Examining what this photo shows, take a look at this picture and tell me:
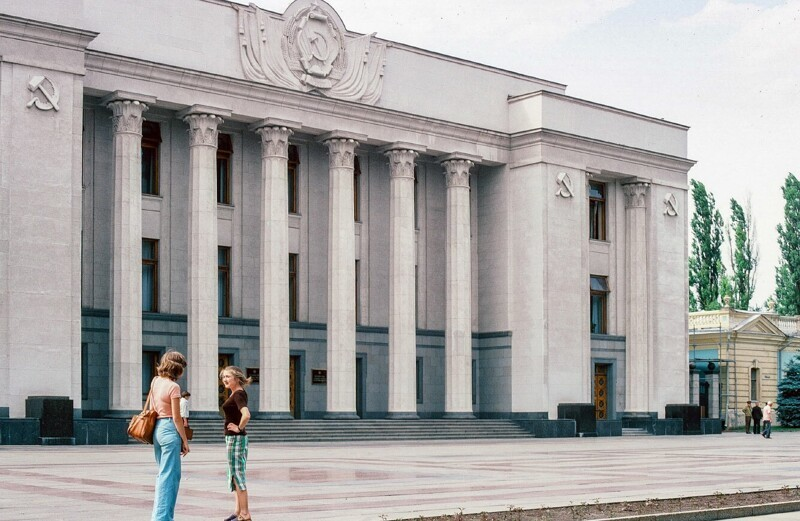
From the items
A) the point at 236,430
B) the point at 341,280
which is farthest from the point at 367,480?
the point at 341,280

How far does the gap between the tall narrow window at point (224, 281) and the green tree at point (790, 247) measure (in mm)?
51225

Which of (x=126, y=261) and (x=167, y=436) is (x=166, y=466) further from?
(x=126, y=261)

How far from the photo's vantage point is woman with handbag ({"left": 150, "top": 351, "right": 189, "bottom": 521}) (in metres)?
11.4

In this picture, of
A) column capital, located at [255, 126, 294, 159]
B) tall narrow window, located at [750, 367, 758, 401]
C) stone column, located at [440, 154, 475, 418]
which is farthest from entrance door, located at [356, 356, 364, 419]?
tall narrow window, located at [750, 367, 758, 401]

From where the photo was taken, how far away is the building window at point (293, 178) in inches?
1892

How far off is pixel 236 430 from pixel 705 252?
75.3 metres

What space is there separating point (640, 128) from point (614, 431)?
588 inches

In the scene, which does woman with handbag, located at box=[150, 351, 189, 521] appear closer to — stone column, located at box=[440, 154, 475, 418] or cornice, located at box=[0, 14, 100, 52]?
cornice, located at box=[0, 14, 100, 52]

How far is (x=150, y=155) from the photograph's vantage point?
43.9 m

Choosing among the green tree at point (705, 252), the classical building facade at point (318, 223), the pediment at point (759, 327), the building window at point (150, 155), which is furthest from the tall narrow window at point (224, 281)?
the green tree at point (705, 252)

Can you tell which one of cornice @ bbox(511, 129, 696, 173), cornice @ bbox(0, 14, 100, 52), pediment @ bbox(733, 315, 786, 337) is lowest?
pediment @ bbox(733, 315, 786, 337)

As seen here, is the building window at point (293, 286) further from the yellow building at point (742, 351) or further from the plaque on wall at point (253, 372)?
the yellow building at point (742, 351)

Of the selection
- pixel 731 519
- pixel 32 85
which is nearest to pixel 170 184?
pixel 32 85

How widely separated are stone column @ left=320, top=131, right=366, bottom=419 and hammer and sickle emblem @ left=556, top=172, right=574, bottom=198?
10.2 meters
